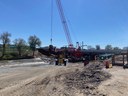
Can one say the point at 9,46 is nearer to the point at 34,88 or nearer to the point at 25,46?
the point at 25,46

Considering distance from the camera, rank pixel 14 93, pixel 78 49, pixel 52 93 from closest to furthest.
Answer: pixel 52 93
pixel 14 93
pixel 78 49

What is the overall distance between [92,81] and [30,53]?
74.3 m

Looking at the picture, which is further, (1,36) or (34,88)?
(1,36)

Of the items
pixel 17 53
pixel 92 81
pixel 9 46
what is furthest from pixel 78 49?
pixel 92 81

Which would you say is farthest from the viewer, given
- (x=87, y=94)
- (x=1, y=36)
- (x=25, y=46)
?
(x=25, y=46)

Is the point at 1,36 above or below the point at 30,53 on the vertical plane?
above

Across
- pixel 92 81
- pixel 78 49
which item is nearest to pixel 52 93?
pixel 92 81

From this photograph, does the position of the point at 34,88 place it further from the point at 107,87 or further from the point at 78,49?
the point at 78,49

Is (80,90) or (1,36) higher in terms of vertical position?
(1,36)

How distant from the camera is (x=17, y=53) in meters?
85.1

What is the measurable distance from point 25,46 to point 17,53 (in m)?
5.30

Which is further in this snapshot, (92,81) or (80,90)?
(92,81)

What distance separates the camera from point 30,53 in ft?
297

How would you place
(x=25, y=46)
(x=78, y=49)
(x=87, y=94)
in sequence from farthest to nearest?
(x=25, y=46) → (x=78, y=49) → (x=87, y=94)
